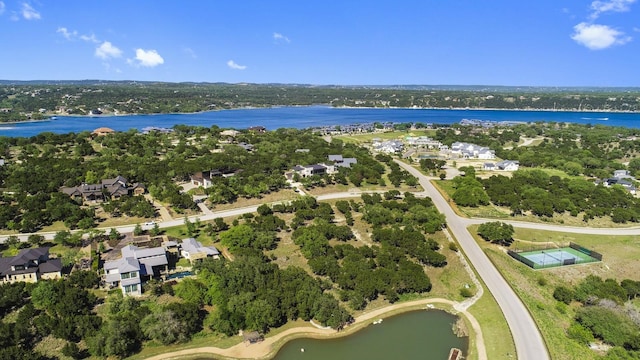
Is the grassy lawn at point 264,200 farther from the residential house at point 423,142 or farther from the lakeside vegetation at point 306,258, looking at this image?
the residential house at point 423,142

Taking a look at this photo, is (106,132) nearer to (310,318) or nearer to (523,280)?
(310,318)

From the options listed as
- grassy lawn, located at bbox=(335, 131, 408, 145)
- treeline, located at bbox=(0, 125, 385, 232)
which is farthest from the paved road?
grassy lawn, located at bbox=(335, 131, 408, 145)

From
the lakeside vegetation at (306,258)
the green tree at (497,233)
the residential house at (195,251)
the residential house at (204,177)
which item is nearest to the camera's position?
the lakeside vegetation at (306,258)

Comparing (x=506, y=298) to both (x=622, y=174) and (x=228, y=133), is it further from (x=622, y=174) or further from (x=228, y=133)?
(x=228, y=133)

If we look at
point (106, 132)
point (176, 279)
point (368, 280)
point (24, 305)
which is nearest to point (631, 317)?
point (368, 280)

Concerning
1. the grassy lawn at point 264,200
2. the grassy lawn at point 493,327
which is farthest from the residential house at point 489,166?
the grassy lawn at point 493,327

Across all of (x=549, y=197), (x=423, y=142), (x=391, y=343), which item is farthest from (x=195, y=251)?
(x=423, y=142)

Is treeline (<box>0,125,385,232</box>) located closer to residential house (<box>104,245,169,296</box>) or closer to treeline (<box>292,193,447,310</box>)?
treeline (<box>292,193,447,310</box>)
